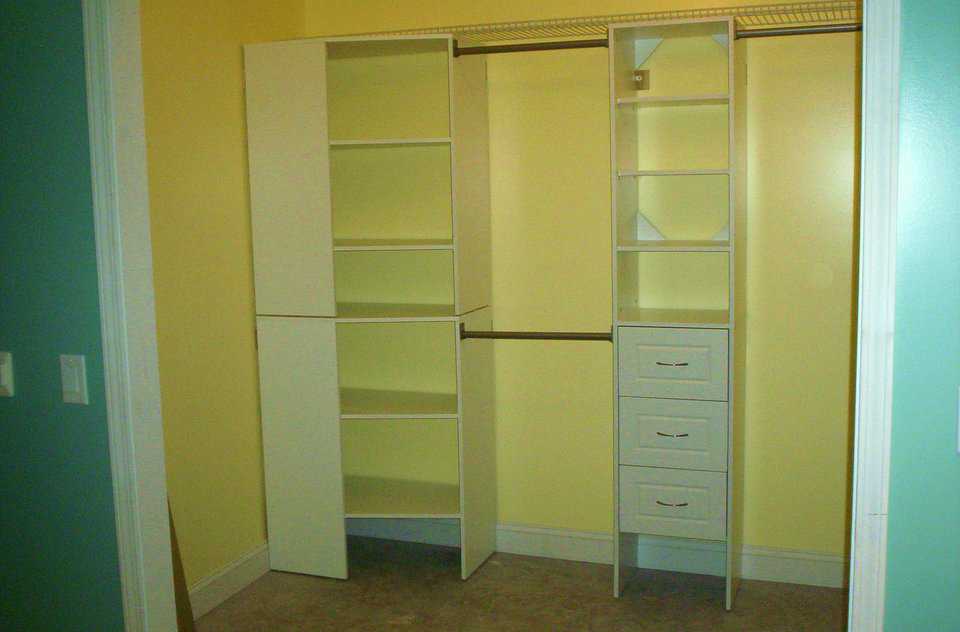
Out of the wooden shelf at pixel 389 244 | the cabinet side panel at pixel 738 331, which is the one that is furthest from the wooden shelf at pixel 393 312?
the cabinet side panel at pixel 738 331

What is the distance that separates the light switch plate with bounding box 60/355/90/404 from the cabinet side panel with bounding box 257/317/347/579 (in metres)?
1.69

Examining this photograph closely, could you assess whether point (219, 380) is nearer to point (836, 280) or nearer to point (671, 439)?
point (671, 439)

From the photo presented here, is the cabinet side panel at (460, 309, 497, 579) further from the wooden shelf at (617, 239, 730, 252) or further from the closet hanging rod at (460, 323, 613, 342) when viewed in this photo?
the wooden shelf at (617, 239, 730, 252)

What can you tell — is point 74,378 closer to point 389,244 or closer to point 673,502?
point 389,244

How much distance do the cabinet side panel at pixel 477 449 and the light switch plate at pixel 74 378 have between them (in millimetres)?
1855

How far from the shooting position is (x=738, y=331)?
134 inches

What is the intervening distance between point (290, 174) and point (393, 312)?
2.32 feet

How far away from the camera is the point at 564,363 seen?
12.8 ft

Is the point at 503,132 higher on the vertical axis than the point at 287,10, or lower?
lower

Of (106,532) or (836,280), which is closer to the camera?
(106,532)

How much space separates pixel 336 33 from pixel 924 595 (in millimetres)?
3404

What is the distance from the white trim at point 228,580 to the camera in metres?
3.41

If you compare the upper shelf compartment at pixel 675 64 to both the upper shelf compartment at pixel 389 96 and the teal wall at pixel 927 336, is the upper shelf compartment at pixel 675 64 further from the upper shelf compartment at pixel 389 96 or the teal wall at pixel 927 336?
the teal wall at pixel 927 336

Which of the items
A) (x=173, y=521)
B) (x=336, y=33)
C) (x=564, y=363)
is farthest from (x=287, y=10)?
(x=173, y=521)
